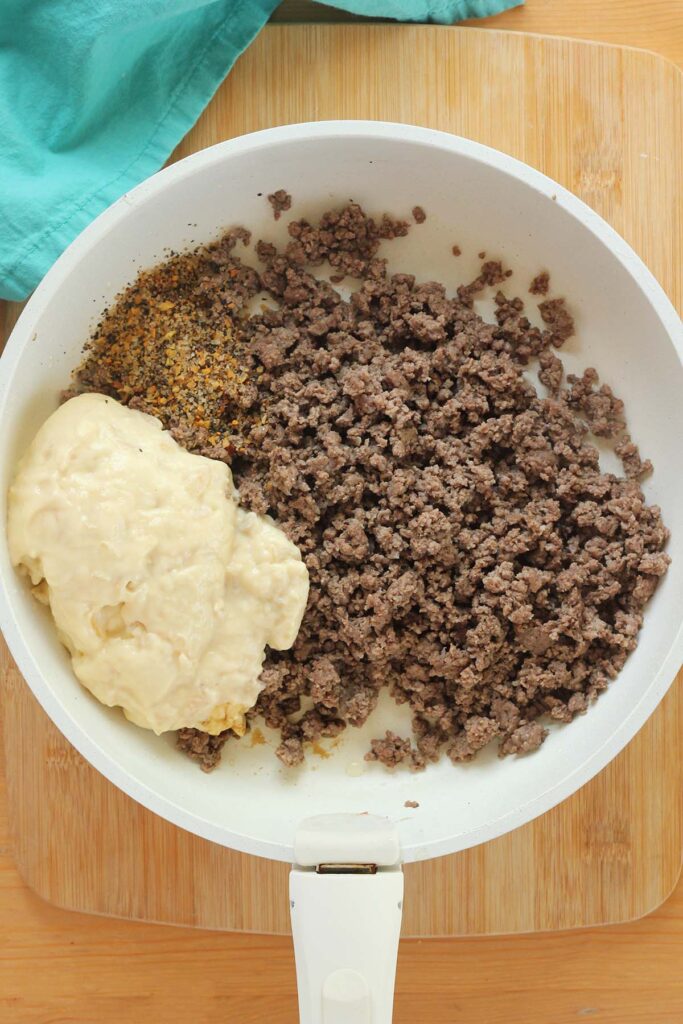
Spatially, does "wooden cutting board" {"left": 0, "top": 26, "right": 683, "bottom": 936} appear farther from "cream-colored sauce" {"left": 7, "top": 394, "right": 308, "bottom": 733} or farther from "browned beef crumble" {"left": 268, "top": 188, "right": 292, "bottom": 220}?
"cream-colored sauce" {"left": 7, "top": 394, "right": 308, "bottom": 733}

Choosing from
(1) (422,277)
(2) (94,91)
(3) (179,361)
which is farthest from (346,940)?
(2) (94,91)

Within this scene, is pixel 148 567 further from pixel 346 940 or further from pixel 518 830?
pixel 518 830

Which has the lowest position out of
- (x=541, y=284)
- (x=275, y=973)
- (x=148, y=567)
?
(x=275, y=973)

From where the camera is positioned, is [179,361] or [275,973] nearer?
[179,361]

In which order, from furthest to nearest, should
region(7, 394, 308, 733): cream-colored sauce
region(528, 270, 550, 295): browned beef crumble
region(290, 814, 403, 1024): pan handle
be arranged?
region(528, 270, 550, 295): browned beef crumble → region(7, 394, 308, 733): cream-colored sauce → region(290, 814, 403, 1024): pan handle

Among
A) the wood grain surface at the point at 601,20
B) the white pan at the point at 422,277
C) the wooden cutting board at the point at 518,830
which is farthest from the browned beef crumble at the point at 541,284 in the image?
the wood grain surface at the point at 601,20

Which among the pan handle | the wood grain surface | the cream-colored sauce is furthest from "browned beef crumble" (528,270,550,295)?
the pan handle

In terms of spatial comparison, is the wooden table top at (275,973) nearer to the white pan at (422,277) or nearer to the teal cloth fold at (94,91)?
the white pan at (422,277)

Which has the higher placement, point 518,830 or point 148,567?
point 148,567
